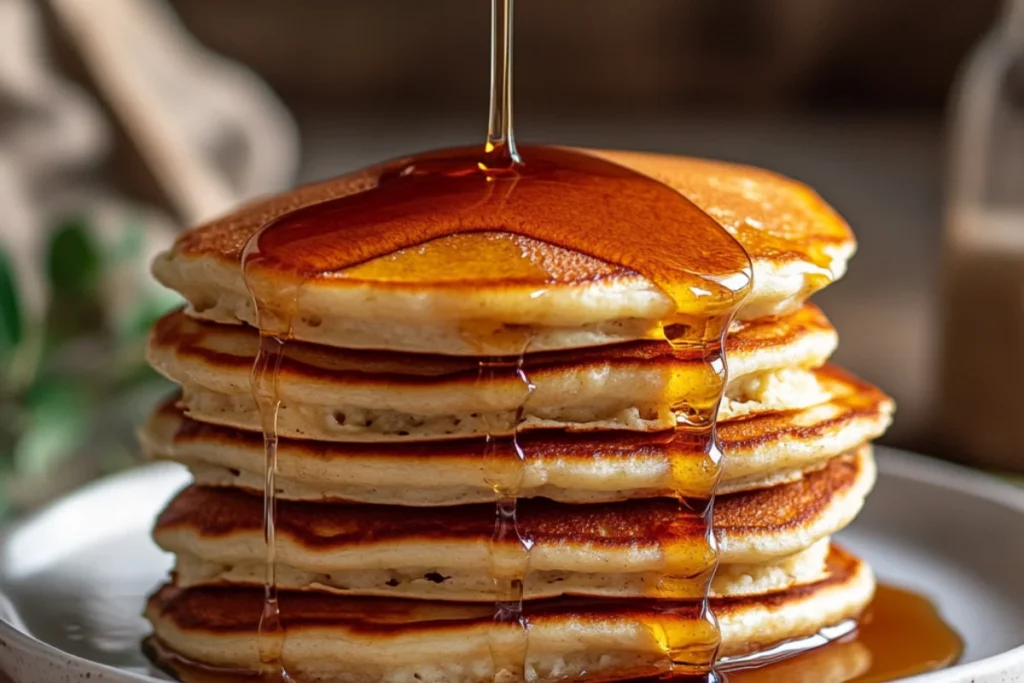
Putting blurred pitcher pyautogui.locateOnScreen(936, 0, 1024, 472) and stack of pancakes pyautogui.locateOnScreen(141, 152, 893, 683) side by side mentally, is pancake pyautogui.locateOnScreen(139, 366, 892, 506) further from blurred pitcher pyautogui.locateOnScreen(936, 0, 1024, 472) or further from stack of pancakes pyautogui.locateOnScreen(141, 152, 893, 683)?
blurred pitcher pyautogui.locateOnScreen(936, 0, 1024, 472)

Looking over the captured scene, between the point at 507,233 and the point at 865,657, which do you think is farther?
the point at 865,657

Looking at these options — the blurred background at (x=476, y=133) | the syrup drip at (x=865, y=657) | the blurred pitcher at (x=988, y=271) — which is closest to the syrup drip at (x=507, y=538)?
the syrup drip at (x=865, y=657)

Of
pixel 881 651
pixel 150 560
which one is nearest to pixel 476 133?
pixel 150 560

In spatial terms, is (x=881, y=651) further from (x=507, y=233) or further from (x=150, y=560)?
(x=150, y=560)

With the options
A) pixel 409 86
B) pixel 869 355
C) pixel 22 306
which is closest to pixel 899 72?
pixel 409 86

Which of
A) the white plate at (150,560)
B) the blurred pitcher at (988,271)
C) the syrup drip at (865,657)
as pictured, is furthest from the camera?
the blurred pitcher at (988,271)

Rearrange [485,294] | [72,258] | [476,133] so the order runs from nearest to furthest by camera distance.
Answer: [485,294] < [72,258] < [476,133]

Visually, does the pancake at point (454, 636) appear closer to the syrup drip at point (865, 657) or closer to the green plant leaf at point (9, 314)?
the syrup drip at point (865, 657)
